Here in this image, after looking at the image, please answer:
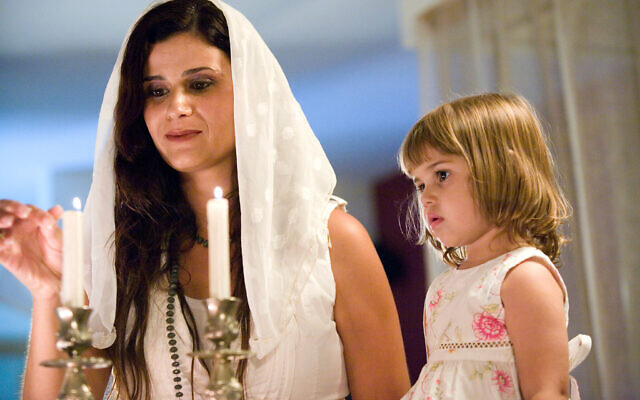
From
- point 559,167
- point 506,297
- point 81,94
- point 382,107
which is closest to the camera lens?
point 506,297

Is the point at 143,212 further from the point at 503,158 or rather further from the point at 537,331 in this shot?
the point at 537,331

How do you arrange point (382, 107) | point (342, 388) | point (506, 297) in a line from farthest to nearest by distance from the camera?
point (382, 107)
point (342, 388)
point (506, 297)

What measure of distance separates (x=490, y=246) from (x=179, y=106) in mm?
654

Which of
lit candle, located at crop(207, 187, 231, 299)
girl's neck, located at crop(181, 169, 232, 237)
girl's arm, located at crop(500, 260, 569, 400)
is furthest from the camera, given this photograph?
girl's neck, located at crop(181, 169, 232, 237)

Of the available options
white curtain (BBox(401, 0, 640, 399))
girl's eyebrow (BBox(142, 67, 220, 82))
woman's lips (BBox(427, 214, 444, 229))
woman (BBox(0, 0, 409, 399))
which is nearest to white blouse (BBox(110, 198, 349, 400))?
woman (BBox(0, 0, 409, 399))

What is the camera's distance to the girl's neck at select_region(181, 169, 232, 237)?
157 centimetres

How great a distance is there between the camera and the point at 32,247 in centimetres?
132

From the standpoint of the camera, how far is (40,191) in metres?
2.71

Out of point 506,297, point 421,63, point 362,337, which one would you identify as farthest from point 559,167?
point 506,297

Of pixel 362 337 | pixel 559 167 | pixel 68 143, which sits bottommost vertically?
pixel 362 337

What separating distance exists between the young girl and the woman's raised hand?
0.66m

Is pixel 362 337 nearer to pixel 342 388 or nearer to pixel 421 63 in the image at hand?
pixel 342 388

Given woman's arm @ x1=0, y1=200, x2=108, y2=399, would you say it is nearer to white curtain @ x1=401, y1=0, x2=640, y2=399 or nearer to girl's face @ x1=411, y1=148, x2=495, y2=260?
girl's face @ x1=411, y1=148, x2=495, y2=260

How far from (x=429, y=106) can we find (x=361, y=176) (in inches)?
18.6
